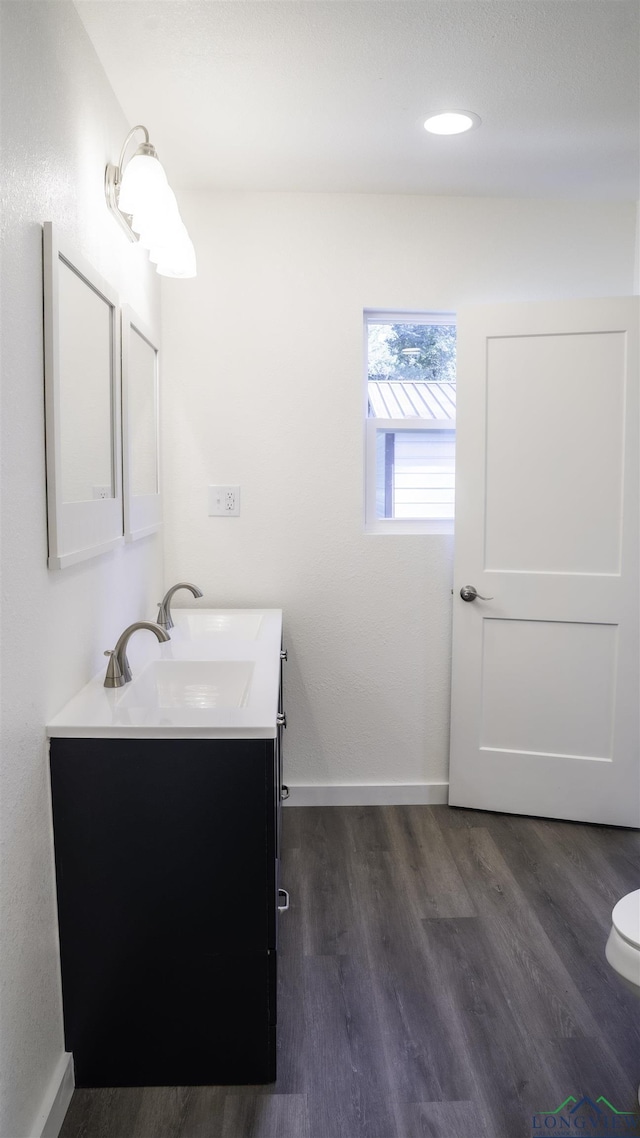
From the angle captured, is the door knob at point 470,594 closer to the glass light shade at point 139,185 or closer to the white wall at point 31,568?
the white wall at point 31,568

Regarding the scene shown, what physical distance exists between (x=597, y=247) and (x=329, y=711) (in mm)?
2035

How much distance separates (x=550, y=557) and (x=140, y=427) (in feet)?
5.01

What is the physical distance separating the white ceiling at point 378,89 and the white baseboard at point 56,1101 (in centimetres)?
227

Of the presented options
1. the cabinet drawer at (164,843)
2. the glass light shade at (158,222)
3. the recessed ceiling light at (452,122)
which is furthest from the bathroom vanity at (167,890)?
the recessed ceiling light at (452,122)

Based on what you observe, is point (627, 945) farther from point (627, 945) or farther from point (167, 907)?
point (167, 907)

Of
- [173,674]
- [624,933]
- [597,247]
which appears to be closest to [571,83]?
[597,247]

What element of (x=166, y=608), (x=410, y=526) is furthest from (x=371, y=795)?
(x=166, y=608)

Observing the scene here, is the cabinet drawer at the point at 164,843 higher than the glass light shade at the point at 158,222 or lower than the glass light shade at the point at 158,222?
lower

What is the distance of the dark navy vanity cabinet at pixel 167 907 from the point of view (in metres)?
1.58

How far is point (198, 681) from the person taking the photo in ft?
6.94

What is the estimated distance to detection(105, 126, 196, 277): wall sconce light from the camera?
1.90 m

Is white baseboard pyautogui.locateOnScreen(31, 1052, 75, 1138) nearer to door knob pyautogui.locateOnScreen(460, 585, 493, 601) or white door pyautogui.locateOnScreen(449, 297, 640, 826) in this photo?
white door pyautogui.locateOnScreen(449, 297, 640, 826)

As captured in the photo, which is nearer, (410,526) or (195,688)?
(195,688)

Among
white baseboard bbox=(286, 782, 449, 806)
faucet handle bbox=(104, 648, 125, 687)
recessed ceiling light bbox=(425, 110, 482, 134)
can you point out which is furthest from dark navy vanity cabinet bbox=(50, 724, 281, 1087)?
recessed ceiling light bbox=(425, 110, 482, 134)
